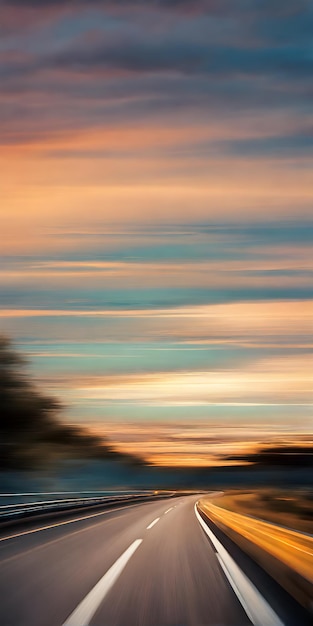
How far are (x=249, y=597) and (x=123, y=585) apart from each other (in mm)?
2055

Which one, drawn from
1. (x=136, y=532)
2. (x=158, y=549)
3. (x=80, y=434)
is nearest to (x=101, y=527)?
(x=136, y=532)

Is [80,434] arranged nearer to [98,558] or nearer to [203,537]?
[203,537]

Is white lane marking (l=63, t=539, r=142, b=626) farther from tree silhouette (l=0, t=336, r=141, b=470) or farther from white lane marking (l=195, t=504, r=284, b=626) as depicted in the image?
tree silhouette (l=0, t=336, r=141, b=470)

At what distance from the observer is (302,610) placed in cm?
802

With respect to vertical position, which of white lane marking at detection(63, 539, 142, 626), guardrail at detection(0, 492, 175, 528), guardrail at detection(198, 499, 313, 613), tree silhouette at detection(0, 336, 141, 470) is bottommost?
white lane marking at detection(63, 539, 142, 626)

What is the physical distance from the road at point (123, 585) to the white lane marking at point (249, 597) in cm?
1

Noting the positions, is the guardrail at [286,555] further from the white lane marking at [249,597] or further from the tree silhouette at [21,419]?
the tree silhouette at [21,419]

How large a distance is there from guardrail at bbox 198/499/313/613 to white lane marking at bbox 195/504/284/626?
0.32m

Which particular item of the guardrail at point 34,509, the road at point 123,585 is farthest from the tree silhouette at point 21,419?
the road at point 123,585

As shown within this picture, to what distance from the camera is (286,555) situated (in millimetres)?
9547

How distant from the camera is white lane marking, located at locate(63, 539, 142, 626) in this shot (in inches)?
317

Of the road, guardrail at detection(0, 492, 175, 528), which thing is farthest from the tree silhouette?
the road

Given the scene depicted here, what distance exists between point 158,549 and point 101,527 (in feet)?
29.8

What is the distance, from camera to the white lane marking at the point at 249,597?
25.8 feet
